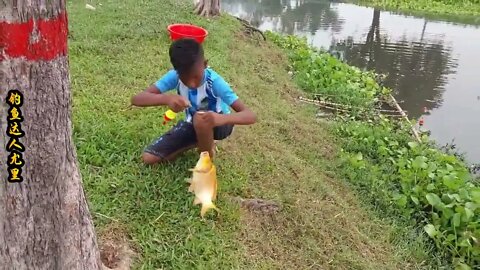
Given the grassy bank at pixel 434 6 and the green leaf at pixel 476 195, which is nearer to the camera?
the green leaf at pixel 476 195

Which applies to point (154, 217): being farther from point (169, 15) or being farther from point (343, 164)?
point (169, 15)

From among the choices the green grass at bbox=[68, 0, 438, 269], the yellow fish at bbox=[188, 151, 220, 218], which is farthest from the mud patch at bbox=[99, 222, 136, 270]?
the yellow fish at bbox=[188, 151, 220, 218]

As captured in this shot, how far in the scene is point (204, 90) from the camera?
3336 millimetres

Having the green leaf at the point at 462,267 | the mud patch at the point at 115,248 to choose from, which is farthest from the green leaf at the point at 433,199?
the mud patch at the point at 115,248

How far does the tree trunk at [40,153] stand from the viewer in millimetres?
1787

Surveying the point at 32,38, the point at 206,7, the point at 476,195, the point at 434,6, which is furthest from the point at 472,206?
the point at 434,6

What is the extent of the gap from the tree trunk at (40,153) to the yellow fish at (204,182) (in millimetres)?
889

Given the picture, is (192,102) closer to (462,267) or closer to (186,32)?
(186,32)

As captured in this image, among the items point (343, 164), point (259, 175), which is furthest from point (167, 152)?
point (343, 164)

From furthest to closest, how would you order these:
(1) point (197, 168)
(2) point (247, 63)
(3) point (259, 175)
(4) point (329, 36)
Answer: (4) point (329, 36)
(2) point (247, 63)
(3) point (259, 175)
(1) point (197, 168)

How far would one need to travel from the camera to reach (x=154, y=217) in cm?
305

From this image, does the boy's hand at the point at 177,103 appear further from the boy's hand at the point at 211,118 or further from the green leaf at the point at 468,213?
the green leaf at the point at 468,213

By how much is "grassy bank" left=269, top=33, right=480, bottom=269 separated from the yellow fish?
2.01 metres

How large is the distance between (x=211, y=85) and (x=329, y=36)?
1036cm
